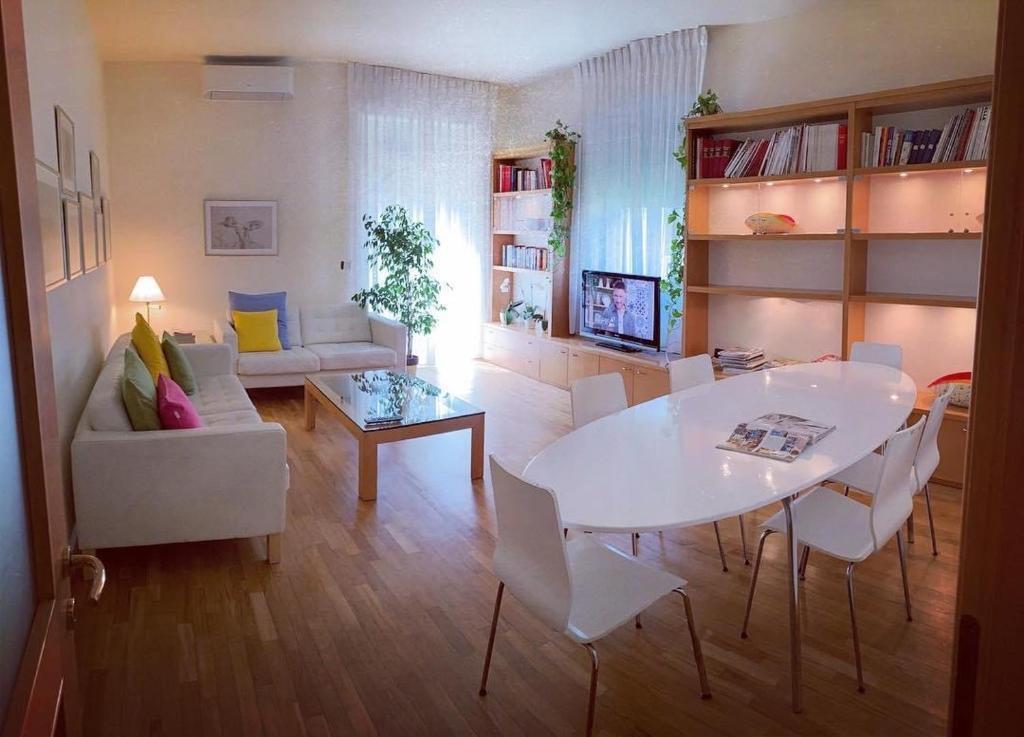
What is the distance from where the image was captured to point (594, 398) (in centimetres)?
365

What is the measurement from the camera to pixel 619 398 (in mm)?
3779

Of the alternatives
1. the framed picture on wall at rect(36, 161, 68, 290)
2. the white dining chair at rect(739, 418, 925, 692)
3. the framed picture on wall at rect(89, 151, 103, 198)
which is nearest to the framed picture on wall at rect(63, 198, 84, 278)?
the framed picture on wall at rect(36, 161, 68, 290)

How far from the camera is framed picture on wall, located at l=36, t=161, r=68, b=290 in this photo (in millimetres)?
3285

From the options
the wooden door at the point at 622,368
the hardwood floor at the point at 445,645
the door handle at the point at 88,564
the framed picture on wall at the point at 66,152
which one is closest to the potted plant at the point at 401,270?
the wooden door at the point at 622,368

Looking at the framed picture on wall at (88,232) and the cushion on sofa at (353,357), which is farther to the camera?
the cushion on sofa at (353,357)

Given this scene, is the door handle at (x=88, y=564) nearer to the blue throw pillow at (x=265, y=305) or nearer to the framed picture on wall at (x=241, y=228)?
the blue throw pillow at (x=265, y=305)

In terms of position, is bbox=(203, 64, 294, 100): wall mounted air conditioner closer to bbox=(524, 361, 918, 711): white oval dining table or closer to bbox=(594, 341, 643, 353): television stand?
bbox=(594, 341, 643, 353): television stand

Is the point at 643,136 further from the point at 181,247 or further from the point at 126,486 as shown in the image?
the point at 126,486

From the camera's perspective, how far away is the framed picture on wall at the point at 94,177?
5.62 metres

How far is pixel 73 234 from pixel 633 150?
4.32 meters

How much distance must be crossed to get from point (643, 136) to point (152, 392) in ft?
14.8

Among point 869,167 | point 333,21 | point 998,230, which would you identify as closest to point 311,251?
point 333,21

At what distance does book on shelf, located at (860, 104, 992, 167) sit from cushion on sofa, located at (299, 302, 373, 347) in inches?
179

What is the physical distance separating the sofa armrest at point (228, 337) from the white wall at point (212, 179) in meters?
0.77
